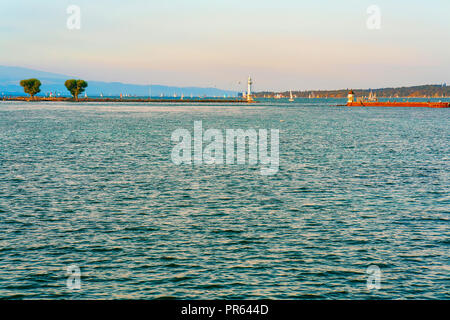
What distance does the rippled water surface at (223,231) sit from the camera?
19.6 m

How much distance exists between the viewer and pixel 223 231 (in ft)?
88.3

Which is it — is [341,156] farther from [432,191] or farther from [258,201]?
[258,201]

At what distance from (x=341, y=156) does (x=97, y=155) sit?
99.1 ft

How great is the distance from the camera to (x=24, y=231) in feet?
86.0

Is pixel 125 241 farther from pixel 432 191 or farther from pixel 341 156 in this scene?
pixel 341 156

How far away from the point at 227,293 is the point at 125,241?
797 centimetres

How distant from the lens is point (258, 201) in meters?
34.8

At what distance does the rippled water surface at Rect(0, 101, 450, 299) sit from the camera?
771 inches

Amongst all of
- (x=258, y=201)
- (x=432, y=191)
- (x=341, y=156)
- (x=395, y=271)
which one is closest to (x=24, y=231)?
(x=258, y=201)

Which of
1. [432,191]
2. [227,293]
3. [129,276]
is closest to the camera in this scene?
[227,293]
